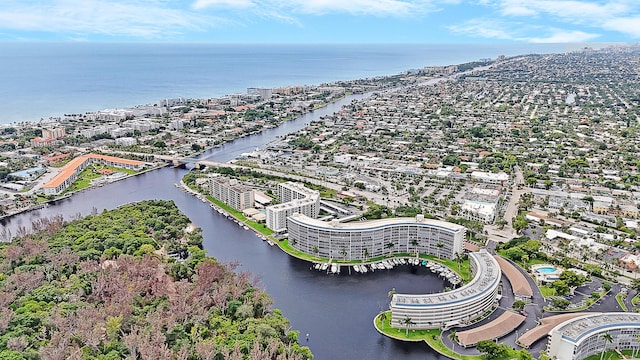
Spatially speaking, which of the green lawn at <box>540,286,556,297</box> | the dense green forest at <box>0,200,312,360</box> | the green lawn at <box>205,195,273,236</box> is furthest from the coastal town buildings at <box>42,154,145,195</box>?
the green lawn at <box>540,286,556,297</box>

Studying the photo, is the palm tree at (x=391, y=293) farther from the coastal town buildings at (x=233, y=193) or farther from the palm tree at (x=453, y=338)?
the coastal town buildings at (x=233, y=193)

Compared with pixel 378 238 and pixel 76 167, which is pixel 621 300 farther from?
pixel 76 167

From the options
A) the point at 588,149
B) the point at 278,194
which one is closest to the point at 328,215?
the point at 278,194

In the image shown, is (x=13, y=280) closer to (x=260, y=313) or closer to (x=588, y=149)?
(x=260, y=313)

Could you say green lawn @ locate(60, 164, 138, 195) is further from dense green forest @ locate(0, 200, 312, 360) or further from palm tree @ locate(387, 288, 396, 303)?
palm tree @ locate(387, 288, 396, 303)

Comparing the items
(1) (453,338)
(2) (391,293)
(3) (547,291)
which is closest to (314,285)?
(2) (391,293)
